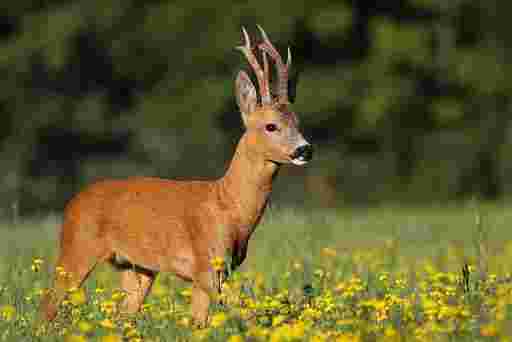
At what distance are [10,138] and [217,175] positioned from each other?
→ 462cm

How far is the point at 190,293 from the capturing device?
24.3ft

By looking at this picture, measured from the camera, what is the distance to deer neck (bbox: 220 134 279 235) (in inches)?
303

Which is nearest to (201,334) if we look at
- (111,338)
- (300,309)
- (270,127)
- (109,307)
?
(111,338)

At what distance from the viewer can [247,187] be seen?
779 centimetres

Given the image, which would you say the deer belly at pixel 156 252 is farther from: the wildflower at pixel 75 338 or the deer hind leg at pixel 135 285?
the wildflower at pixel 75 338

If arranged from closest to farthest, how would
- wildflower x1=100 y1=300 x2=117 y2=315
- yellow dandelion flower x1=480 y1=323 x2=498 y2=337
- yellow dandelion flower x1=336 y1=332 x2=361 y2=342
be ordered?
yellow dandelion flower x1=480 y1=323 x2=498 y2=337 → yellow dandelion flower x1=336 y1=332 x2=361 y2=342 → wildflower x1=100 y1=300 x2=117 y2=315

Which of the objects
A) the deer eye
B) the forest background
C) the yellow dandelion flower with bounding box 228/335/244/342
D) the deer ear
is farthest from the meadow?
the forest background

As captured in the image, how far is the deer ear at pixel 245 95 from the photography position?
26.5 ft

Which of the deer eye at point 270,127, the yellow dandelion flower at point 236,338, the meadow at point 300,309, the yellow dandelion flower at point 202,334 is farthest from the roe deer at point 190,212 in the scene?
the yellow dandelion flower at point 236,338

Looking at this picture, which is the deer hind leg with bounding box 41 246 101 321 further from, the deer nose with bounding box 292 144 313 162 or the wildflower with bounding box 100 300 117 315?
the deer nose with bounding box 292 144 313 162

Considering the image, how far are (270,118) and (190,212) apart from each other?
78 centimetres

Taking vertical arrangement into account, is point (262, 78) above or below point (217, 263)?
above

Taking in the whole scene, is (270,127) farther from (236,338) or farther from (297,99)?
(297,99)

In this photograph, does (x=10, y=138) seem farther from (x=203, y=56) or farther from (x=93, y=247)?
(x=93, y=247)
